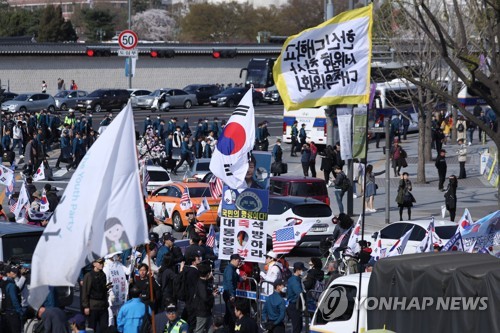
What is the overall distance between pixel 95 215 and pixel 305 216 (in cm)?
1451

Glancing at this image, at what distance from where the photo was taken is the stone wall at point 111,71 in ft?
235

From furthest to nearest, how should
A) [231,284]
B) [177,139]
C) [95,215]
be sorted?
[177,139] < [231,284] < [95,215]

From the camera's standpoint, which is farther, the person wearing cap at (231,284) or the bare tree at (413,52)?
the bare tree at (413,52)

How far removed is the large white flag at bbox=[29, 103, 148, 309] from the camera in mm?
11039

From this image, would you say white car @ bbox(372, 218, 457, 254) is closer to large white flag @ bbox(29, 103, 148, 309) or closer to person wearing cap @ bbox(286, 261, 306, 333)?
person wearing cap @ bbox(286, 261, 306, 333)

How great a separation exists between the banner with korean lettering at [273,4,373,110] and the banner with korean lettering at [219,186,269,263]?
8.94 feet

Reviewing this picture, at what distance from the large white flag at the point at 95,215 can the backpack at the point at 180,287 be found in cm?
479

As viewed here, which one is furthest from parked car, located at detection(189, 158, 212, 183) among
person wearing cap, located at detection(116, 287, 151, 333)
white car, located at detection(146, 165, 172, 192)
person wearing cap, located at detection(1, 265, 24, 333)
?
person wearing cap, located at detection(116, 287, 151, 333)

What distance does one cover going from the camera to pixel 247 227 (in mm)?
17562

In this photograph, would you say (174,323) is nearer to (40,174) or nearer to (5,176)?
(5,176)

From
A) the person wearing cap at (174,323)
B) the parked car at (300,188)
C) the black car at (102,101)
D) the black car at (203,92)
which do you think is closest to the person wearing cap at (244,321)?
the person wearing cap at (174,323)

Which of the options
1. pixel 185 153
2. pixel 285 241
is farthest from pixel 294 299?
pixel 185 153

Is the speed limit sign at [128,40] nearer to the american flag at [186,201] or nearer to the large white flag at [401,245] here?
the american flag at [186,201]
